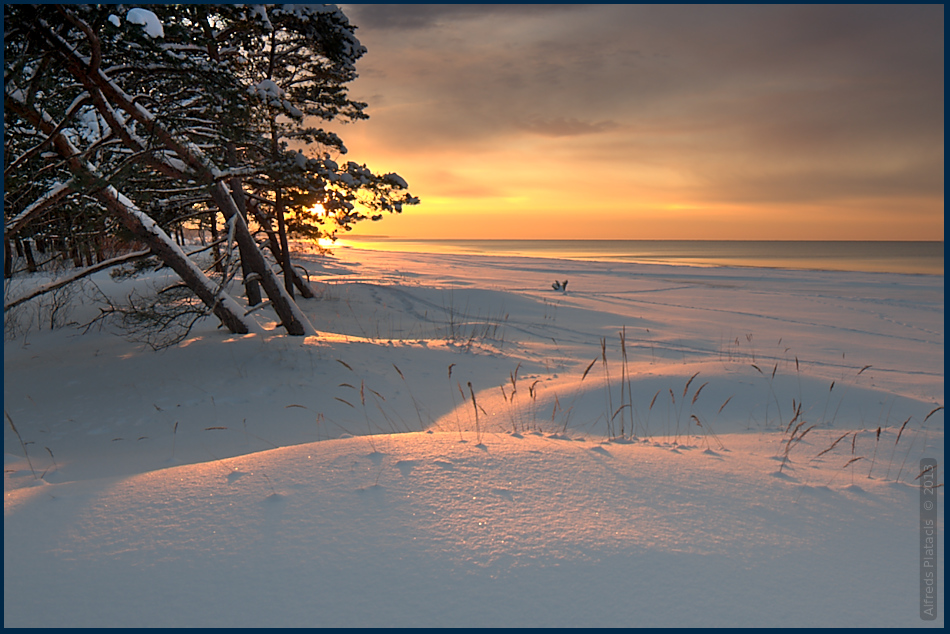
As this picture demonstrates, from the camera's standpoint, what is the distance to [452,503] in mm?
2529

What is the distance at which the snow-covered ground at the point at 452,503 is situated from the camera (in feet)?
6.02

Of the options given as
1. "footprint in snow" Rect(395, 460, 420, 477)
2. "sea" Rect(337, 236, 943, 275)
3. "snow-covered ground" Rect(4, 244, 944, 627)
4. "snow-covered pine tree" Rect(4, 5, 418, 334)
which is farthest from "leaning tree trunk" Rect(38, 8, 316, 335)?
"sea" Rect(337, 236, 943, 275)

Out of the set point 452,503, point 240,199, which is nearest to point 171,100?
point 240,199

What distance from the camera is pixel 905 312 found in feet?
57.3

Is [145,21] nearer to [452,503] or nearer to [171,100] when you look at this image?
[171,100]

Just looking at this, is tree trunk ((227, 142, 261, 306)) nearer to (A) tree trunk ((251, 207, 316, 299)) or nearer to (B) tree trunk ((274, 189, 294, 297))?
(A) tree trunk ((251, 207, 316, 299))

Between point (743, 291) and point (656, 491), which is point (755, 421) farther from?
point (743, 291)

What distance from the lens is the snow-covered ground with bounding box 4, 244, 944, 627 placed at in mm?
1834

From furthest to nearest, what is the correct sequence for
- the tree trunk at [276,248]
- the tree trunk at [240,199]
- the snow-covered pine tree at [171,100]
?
the tree trunk at [276,248] → the tree trunk at [240,199] → the snow-covered pine tree at [171,100]

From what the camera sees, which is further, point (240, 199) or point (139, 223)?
point (240, 199)

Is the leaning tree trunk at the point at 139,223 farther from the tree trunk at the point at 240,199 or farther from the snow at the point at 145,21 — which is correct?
the snow at the point at 145,21

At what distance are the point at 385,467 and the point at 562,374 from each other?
17.2 ft

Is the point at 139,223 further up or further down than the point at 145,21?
further down

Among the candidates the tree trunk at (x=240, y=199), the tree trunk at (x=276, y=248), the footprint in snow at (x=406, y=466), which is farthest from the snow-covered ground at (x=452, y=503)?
the tree trunk at (x=276, y=248)
